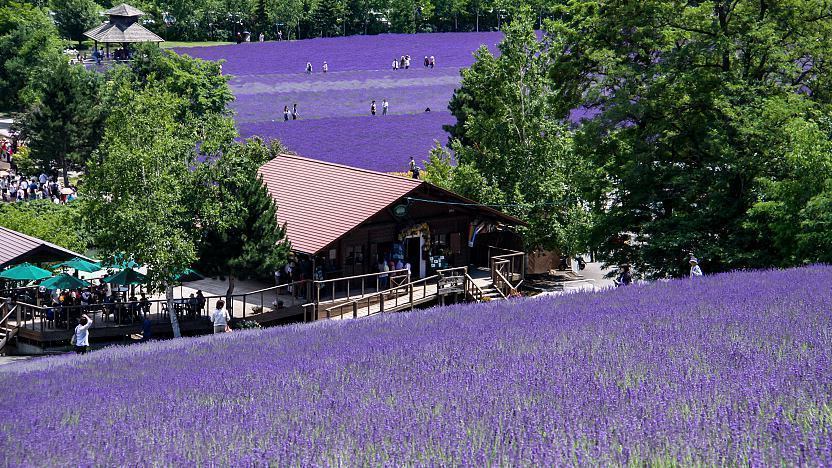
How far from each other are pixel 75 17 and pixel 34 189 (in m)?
68.0

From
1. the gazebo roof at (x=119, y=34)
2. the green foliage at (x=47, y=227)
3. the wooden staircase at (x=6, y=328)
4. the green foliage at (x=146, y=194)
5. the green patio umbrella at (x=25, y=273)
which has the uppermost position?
the gazebo roof at (x=119, y=34)

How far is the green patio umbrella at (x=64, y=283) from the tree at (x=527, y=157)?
49.2 ft

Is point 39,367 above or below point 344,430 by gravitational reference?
below

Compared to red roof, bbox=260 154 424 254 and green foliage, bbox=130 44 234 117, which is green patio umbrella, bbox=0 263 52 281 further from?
green foliage, bbox=130 44 234 117

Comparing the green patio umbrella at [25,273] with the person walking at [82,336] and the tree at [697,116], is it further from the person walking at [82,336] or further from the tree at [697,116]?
the tree at [697,116]

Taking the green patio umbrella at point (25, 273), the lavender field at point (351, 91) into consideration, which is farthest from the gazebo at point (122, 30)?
the green patio umbrella at point (25, 273)

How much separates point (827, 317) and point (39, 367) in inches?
574

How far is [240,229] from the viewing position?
3206 centimetres

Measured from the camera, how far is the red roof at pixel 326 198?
116 ft

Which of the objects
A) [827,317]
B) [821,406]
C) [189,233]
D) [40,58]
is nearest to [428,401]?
[821,406]

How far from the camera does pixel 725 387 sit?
8633mm

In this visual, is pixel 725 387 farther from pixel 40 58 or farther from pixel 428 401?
pixel 40 58

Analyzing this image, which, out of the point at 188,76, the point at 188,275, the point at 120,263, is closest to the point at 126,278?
the point at 120,263

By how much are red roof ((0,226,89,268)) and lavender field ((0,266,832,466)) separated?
51.7ft
